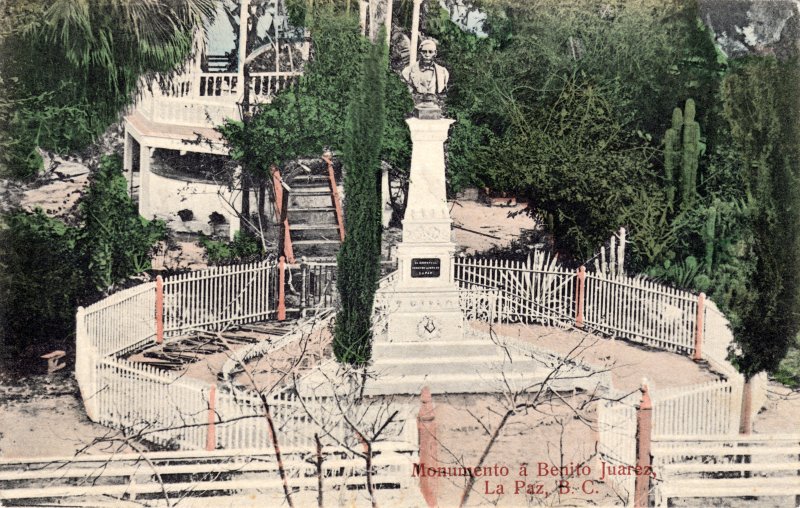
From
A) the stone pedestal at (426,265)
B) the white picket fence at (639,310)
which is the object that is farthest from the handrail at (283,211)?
the white picket fence at (639,310)

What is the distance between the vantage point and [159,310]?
14.1 metres

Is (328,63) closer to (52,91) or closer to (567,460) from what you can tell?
(52,91)

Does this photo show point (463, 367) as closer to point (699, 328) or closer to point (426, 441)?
point (426, 441)

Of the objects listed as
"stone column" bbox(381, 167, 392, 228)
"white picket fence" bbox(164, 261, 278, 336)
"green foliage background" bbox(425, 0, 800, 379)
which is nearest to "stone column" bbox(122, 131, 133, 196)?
"white picket fence" bbox(164, 261, 278, 336)

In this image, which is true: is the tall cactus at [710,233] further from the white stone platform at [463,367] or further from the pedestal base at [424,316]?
the pedestal base at [424,316]

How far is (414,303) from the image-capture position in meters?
14.5

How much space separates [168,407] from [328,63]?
400 centimetres

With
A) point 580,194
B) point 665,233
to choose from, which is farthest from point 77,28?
point 665,233

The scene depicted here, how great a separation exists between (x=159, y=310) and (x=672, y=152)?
6101mm

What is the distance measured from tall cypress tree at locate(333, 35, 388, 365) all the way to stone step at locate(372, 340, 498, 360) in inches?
32.9

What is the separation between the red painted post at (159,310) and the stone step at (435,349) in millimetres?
2431

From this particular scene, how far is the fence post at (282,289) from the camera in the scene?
14102 mm

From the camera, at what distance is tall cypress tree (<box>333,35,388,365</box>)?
523 inches

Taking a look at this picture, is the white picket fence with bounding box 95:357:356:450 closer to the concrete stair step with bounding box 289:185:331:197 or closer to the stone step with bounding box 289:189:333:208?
→ the stone step with bounding box 289:189:333:208
